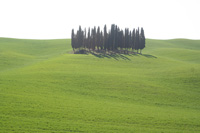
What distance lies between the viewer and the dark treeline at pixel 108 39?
77225 millimetres

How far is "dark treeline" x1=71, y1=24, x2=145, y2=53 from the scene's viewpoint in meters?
77.2

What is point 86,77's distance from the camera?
35.1 meters

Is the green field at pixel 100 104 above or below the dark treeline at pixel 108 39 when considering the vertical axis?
below

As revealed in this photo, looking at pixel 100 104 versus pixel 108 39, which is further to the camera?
pixel 108 39

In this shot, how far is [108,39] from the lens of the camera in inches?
3004

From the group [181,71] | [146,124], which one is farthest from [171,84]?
[146,124]

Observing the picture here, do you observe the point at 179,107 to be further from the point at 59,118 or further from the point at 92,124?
the point at 59,118

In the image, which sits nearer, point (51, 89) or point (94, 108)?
point (94, 108)

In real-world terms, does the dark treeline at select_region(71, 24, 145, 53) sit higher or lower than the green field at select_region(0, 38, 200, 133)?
higher

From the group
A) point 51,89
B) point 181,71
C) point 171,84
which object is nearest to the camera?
point 51,89

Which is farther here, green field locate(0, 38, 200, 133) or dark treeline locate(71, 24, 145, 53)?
dark treeline locate(71, 24, 145, 53)

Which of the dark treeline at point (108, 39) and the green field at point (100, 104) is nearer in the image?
the green field at point (100, 104)

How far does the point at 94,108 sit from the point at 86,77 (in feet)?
49.3

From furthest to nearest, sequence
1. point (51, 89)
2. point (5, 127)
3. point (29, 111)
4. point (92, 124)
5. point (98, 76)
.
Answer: point (98, 76)
point (51, 89)
point (29, 111)
point (92, 124)
point (5, 127)
